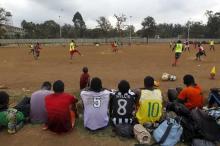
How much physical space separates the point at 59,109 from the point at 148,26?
311 ft

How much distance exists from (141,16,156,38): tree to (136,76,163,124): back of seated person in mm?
92547

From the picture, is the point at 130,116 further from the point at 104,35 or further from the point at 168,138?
the point at 104,35

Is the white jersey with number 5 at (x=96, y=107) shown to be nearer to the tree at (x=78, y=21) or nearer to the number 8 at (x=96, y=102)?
the number 8 at (x=96, y=102)

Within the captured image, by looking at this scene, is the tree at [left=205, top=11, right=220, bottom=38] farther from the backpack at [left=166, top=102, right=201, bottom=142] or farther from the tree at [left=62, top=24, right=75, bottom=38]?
the backpack at [left=166, top=102, right=201, bottom=142]

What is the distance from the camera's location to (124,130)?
24.4 ft

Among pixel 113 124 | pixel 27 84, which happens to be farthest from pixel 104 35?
pixel 113 124

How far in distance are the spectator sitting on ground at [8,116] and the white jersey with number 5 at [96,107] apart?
1.48 metres

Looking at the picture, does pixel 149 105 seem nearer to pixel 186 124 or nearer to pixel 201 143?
pixel 186 124

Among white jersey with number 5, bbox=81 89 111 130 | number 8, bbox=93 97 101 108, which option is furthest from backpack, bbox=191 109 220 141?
number 8, bbox=93 97 101 108

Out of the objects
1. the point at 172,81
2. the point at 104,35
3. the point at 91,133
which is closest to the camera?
the point at 91,133

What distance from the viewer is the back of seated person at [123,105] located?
7551mm

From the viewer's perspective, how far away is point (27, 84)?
15445 mm

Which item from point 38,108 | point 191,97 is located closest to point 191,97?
point 191,97

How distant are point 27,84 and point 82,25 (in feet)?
330
